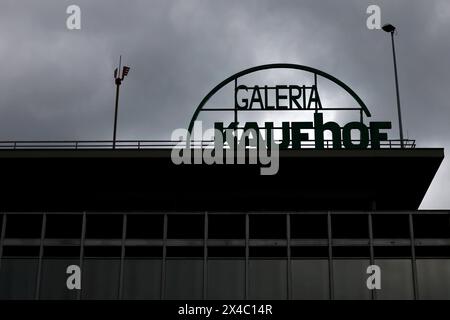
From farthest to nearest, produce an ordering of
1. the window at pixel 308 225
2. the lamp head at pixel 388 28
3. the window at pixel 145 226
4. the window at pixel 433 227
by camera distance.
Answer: the lamp head at pixel 388 28 → the window at pixel 145 226 → the window at pixel 308 225 → the window at pixel 433 227

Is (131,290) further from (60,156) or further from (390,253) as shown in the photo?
(390,253)

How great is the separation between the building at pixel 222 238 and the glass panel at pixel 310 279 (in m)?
0.04

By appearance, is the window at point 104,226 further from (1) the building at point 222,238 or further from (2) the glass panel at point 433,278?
(2) the glass panel at point 433,278

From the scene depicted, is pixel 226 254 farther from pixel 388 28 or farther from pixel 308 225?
pixel 388 28

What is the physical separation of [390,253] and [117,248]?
40.1ft

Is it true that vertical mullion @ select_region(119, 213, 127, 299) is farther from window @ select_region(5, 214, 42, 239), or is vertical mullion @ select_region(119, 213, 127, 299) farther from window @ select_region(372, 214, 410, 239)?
window @ select_region(372, 214, 410, 239)

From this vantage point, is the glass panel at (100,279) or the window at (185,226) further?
the window at (185,226)

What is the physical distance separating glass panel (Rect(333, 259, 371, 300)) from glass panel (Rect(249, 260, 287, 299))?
2.31 meters

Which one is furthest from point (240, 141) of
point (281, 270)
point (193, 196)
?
point (281, 270)

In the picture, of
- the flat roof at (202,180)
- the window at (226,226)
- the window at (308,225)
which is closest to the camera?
the window at (308,225)

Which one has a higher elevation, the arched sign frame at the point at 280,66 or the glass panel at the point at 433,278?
the arched sign frame at the point at 280,66

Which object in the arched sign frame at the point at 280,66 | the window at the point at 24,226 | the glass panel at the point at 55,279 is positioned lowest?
the glass panel at the point at 55,279

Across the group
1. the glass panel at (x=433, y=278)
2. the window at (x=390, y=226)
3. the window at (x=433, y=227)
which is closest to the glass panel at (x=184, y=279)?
the window at (x=390, y=226)

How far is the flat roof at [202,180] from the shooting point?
3753 cm
